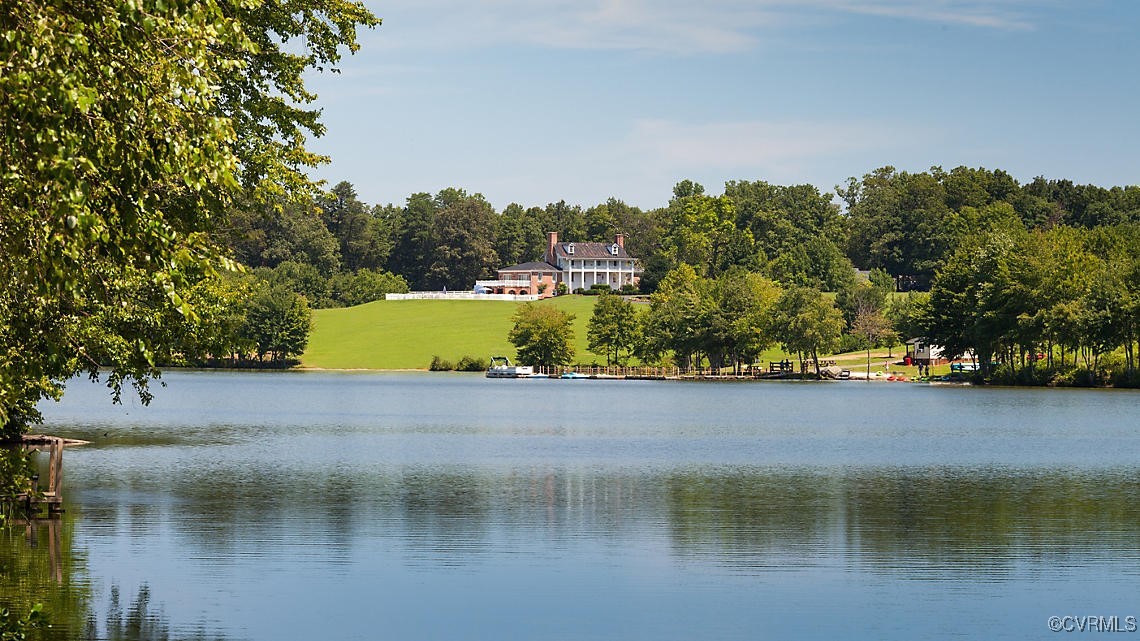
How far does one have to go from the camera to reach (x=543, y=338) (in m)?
151

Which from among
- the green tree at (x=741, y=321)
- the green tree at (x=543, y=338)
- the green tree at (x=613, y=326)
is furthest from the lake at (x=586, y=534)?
the green tree at (x=543, y=338)

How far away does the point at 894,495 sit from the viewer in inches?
1494

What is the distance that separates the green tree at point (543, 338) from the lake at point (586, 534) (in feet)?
283

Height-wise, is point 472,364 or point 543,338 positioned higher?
point 543,338

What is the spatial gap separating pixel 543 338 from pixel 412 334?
106 ft

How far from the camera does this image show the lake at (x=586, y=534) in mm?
21312

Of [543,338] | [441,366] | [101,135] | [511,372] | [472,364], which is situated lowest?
[511,372]

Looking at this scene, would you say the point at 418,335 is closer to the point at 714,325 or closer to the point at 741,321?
the point at 714,325

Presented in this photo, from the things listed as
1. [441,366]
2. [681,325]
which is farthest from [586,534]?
[441,366]

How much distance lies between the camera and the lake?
2131 centimetres

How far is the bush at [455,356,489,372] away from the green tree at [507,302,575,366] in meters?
9.82

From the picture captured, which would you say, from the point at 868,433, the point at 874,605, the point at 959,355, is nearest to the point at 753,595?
the point at 874,605

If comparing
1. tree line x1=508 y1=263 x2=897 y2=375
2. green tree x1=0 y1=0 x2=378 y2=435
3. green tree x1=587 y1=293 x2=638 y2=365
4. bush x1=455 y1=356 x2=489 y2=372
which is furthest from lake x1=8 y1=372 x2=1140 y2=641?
bush x1=455 y1=356 x2=489 y2=372

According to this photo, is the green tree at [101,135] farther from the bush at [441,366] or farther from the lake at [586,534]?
the bush at [441,366]
